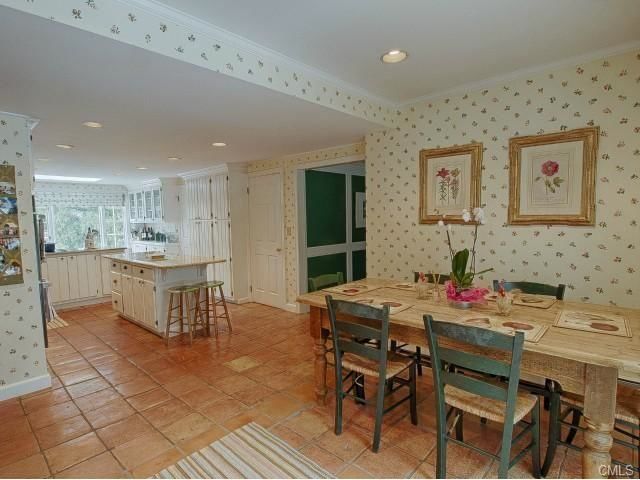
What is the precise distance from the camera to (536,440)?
1734 mm

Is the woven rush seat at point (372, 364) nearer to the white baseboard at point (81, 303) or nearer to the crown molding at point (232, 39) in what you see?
the crown molding at point (232, 39)

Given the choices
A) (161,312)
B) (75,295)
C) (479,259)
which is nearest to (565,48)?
(479,259)

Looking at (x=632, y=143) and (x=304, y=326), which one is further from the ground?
(x=632, y=143)

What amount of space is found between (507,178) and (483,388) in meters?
1.81

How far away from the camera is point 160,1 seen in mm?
1674

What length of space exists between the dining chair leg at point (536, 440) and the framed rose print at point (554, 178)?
4.67 ft

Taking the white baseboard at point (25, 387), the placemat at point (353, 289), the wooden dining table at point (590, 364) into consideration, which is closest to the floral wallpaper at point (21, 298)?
the white baseboard at point (25, 387)

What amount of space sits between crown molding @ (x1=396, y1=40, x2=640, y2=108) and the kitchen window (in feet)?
22.8

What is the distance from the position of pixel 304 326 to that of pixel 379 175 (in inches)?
83.0

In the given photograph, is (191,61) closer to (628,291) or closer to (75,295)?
(628,291)

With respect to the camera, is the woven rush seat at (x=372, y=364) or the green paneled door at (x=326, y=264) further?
the green paneled door at (x=326, y=264)

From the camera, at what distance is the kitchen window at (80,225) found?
23.2ft

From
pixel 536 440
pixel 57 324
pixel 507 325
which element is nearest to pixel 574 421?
pixel 536 440

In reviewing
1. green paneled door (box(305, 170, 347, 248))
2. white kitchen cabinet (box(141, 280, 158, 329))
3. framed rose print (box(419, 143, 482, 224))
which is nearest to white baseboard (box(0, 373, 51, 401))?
white kitchen cabinet (box(141, 280, 158, 329))
